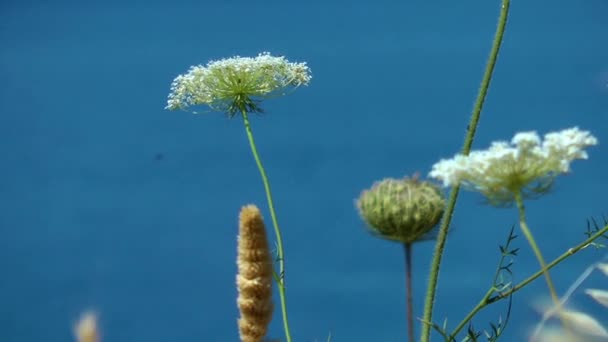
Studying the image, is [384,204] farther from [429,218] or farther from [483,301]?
[483,301]

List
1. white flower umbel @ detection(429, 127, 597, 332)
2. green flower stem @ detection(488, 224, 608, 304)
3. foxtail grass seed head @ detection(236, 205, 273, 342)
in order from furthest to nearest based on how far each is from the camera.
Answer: green flower stem @ detection(488, 224, 608, 304) < white flower umbel @ detection(429, 127, 597, 332) < foxtail grass seed head @ detection(236, 205, 273, 342)

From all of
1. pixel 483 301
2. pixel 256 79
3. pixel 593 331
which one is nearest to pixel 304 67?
pixel 256 79

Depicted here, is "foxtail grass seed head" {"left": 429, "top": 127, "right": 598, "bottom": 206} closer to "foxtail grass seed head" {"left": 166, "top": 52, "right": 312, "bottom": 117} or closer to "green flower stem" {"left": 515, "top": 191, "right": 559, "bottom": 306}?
"green flower stem" {"left": 515, "top": 191, "right": 559, "bottom": 306}

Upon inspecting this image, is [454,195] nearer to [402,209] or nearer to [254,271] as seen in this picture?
[402,209]

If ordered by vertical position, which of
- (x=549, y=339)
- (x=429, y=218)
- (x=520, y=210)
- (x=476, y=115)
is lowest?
(x=549, y=339)

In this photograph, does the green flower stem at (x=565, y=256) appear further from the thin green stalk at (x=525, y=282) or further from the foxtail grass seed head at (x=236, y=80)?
the foxtail grass seed head at (x=236, y=80)

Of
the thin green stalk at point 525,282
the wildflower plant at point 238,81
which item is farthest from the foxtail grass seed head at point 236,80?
the thin green stalk at point 525,282

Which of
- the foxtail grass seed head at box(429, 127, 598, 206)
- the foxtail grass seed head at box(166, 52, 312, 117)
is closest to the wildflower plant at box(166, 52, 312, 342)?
the foxtail grass seed head at box(166, 52, 312, 117)

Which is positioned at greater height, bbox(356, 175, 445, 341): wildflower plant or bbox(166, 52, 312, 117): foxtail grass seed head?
bbox(166, 52, 312, 117): foxtail grass seed head
